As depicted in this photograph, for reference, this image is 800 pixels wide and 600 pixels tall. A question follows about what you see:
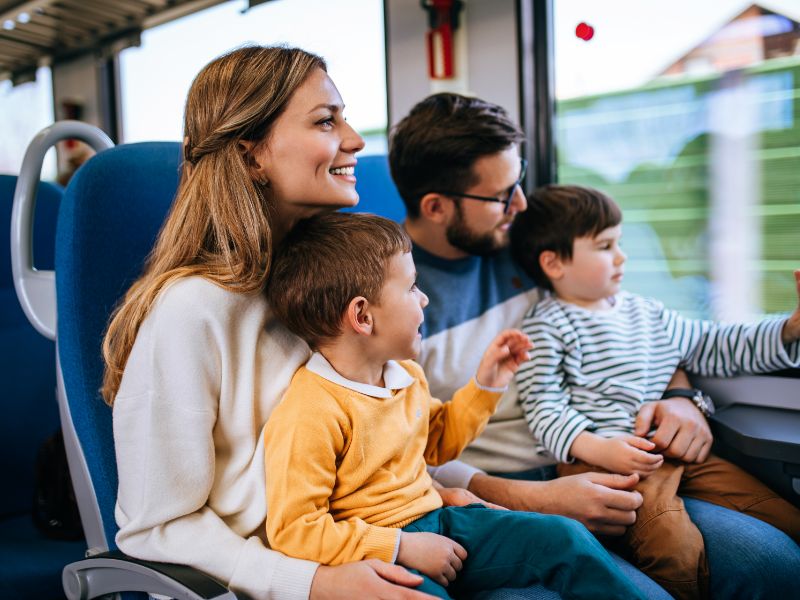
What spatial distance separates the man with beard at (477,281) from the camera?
1.45m

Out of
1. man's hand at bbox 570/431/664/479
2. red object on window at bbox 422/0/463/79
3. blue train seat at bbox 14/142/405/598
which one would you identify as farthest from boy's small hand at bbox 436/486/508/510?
red object on window at bbox 422/0/463/79

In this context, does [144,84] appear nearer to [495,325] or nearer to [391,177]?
[391,177]

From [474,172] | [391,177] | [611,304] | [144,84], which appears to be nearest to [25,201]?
[391,177]

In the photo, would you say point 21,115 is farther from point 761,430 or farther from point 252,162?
point 761,430

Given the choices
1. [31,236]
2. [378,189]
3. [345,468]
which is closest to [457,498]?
[345,468]

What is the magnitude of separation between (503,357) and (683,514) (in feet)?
1.61

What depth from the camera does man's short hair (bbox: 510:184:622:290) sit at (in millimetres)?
1587

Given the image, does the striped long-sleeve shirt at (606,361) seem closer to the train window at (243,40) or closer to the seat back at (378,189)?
the seat back at (378,189)

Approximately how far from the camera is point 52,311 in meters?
1.36

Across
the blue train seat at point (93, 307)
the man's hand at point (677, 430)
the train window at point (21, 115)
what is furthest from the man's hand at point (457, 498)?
the train window at point (21, 115)

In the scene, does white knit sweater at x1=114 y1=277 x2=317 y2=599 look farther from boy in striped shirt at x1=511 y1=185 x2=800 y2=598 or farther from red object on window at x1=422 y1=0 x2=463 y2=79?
red object on window at x1=422 y1=0 x2=463 y2=79

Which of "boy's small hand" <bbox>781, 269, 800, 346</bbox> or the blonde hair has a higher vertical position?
the blonde hair

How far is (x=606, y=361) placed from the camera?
60.4 inches

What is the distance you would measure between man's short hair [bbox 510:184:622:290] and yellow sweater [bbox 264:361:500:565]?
54 centimetres
